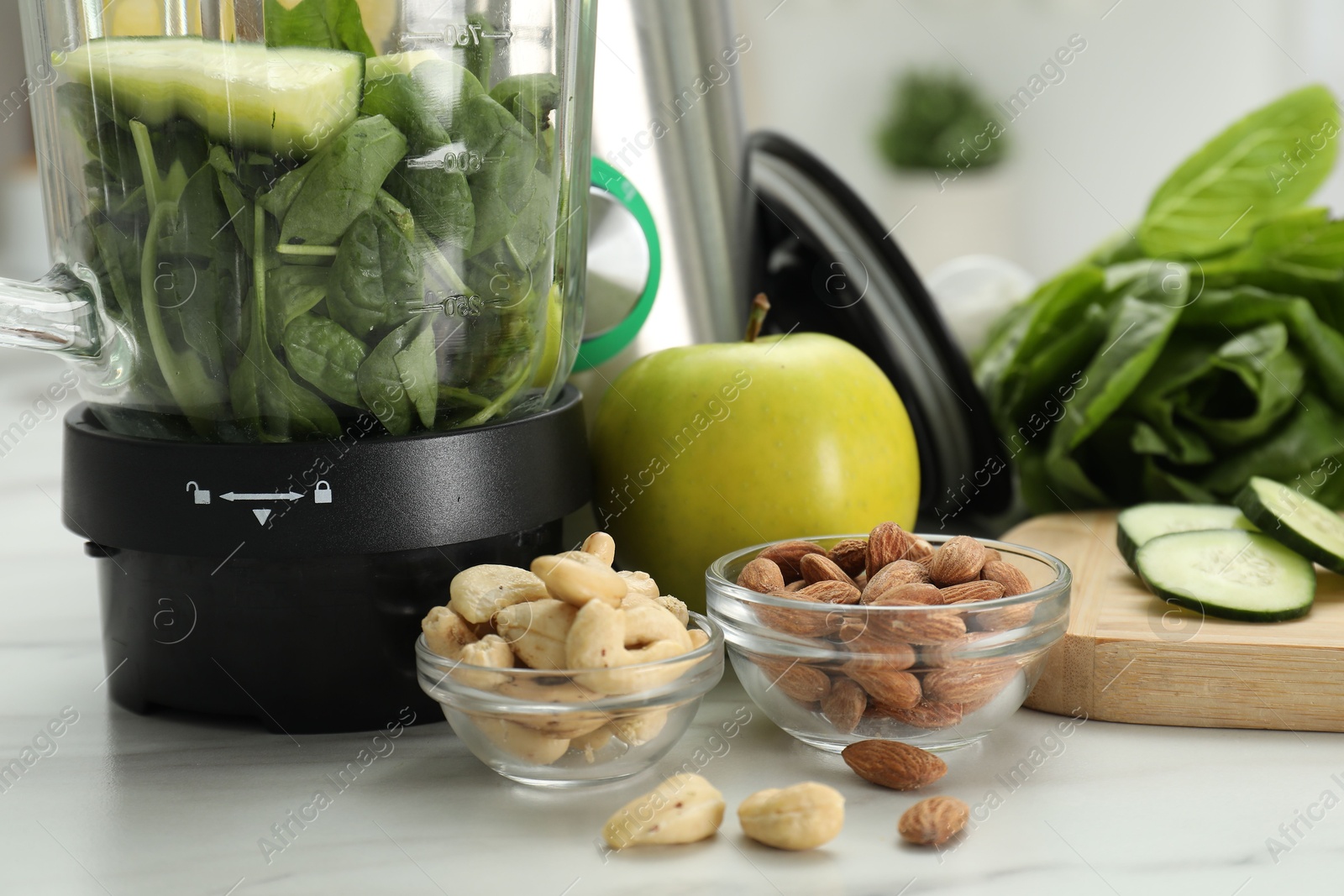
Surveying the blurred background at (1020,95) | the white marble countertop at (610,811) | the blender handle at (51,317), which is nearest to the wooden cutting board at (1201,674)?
the white marble countertop at (610,811)

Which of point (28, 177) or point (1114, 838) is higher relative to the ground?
point (28, 177)

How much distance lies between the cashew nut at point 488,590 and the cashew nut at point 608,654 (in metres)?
0.04

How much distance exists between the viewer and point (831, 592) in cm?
54

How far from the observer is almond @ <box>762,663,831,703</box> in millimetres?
512

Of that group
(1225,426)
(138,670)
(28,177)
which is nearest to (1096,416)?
(1225,426)

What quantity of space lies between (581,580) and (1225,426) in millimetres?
566

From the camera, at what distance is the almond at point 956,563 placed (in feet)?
1.80

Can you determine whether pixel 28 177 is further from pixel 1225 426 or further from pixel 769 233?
pixel 1225 426

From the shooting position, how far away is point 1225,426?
2.77ft

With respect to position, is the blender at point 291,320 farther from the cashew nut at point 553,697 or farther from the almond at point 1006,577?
the almond at point 1006,577

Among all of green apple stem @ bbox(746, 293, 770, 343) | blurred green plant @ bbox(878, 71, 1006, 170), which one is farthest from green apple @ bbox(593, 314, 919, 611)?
blurred green plant @ bbox(878, 71, 1006, 170)

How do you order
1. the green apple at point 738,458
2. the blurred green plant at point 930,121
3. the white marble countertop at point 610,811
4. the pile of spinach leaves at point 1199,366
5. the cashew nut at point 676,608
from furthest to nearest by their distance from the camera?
→ the blurred green plant at point 930,121 → the pile of spinach leaves at point 1199,366 → the green apple at point 738,458 → the cashew nut at point 676,608 → the white marble countertop at point 610,811

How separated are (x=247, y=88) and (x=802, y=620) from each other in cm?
32

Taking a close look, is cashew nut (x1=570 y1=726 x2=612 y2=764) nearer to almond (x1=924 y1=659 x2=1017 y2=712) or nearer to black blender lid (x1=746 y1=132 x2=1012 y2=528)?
almond (x1=924 y1=659 x2=1017 y2=712)
